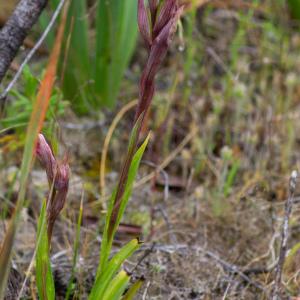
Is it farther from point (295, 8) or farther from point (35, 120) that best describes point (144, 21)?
point (295, 8)

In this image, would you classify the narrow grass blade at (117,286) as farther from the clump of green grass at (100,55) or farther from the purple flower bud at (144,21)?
the clump of green grass at (100,55)

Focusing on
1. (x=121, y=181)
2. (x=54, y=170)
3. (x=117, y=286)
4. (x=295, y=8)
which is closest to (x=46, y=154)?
→ (x=54, y=170)

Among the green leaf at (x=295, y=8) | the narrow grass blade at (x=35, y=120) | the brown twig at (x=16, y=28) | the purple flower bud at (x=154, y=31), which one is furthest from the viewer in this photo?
the green leaf at (x=295, y=8)

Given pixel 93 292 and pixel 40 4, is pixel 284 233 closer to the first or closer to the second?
pixel 93 292

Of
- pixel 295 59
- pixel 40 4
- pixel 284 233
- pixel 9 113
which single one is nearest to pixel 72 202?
pixel 9 113

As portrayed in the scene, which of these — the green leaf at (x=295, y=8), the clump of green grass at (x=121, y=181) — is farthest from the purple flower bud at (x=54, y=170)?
the green leaf at (x=295, y=8)

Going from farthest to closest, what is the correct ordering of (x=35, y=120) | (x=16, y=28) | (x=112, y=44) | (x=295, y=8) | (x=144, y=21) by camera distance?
(x=295, y=8) → (x=112, y=44) → (x=16, y=28) → (x=144, y=21) → (x=35, y=120)

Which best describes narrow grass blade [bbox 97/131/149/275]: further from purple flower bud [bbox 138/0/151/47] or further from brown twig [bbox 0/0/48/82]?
brown twig [bbox 0/0/48/82]
